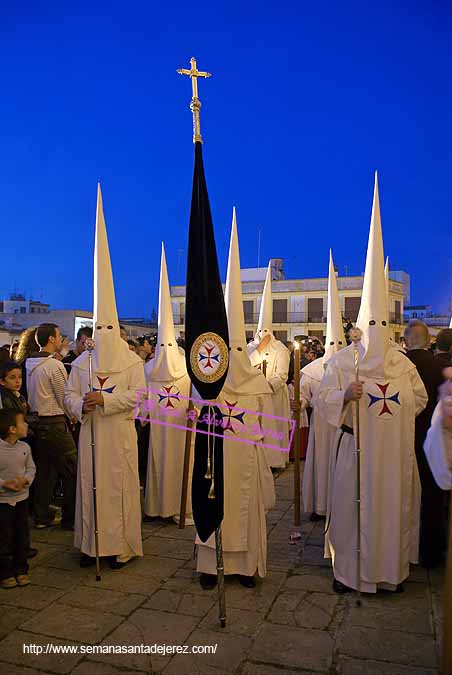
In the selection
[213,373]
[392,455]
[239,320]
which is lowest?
[392,455]

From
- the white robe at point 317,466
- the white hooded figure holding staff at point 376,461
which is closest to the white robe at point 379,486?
the white hooded figure holding staff at point 376,461

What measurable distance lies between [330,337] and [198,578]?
373 cm

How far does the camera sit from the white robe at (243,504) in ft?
14.7

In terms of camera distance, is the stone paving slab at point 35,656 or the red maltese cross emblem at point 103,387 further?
the red maltese cross emblem at point 103,387

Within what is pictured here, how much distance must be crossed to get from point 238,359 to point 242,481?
1.05 metres

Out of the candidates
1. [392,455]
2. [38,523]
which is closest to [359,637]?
[392,455]

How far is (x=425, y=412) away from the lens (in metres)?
4.98

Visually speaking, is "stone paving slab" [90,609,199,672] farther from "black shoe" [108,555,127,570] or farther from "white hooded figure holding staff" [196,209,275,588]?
"black shoe" [108,555,127,570]

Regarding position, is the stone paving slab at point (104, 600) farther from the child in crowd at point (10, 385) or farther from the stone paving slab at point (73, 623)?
the child in crowd at point (10, 385)

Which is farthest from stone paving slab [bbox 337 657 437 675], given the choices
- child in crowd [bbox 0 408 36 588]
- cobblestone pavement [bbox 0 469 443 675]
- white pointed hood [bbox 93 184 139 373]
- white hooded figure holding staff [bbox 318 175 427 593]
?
white pointed hood [bbox 93 184 139 373]

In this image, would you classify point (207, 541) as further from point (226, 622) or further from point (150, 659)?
point (150, 659)

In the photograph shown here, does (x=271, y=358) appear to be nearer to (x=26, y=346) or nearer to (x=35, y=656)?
(x=26, y=346)

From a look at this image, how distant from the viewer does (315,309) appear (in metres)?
42.8

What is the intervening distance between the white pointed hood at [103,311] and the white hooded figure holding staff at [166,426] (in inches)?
60.4
